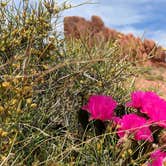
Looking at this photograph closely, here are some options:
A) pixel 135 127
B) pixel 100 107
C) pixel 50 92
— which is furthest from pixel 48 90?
pixel 135 127

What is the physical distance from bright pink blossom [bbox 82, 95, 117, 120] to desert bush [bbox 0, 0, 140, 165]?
0.21 feet

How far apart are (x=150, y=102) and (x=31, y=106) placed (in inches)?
26.6

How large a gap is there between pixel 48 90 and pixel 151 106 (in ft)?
1.73

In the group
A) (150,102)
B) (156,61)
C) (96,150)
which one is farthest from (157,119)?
(156,61)

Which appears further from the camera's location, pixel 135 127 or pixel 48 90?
pixel 48 90

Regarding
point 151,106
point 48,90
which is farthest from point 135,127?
point 48,90

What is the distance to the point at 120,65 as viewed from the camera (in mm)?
3111

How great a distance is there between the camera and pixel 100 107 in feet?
8.52

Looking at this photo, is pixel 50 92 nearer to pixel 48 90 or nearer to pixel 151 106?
pixel 48 90

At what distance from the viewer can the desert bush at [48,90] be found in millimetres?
2229

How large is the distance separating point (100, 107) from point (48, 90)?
0.28 meters

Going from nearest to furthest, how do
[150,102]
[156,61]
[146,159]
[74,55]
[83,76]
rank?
1. [146,159]
2. [150,102]
3. [83,76]
4. [74,55]
5. [156,61]

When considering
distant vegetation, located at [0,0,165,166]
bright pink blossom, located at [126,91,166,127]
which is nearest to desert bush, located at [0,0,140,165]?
distant vegetation, located at [0,0,165,166]

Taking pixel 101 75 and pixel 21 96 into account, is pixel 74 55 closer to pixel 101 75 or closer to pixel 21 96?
pixel 101 75
